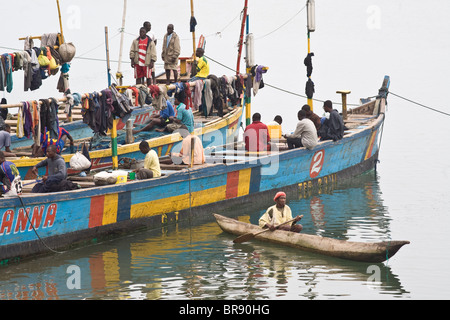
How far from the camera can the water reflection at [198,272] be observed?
12.1 metres

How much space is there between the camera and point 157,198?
15242mm

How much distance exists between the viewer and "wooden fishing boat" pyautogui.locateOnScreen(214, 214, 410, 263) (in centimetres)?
1288

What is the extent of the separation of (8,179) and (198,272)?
3.34 m

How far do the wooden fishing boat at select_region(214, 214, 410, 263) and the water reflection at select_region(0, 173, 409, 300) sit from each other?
155 millimetres

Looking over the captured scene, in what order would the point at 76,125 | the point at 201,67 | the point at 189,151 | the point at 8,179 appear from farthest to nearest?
1. the point at 201,67
2. the point at 76,125
3. the point at 189,151
4. the point at 8,179

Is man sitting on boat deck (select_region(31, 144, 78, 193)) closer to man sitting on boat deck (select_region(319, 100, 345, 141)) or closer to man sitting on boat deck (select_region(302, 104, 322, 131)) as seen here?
man sitting on boat deck (select_region(302, 104, 322, 131))

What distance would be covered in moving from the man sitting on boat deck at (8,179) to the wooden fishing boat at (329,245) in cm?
401

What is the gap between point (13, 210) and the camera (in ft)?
41.6

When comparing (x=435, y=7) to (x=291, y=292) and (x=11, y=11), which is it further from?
(x=291, y=292)

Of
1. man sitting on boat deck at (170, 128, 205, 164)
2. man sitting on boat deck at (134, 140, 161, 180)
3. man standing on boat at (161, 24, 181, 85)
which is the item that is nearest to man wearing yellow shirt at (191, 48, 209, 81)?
man standing on boat at (161, 24, 181, 85)

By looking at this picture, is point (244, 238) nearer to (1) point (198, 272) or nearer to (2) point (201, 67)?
(1) point (198, 272)

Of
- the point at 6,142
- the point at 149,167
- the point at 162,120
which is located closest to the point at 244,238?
the point at 149,167

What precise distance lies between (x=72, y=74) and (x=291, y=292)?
127ft

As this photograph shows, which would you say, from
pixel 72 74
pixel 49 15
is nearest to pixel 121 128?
pixel 72 74
